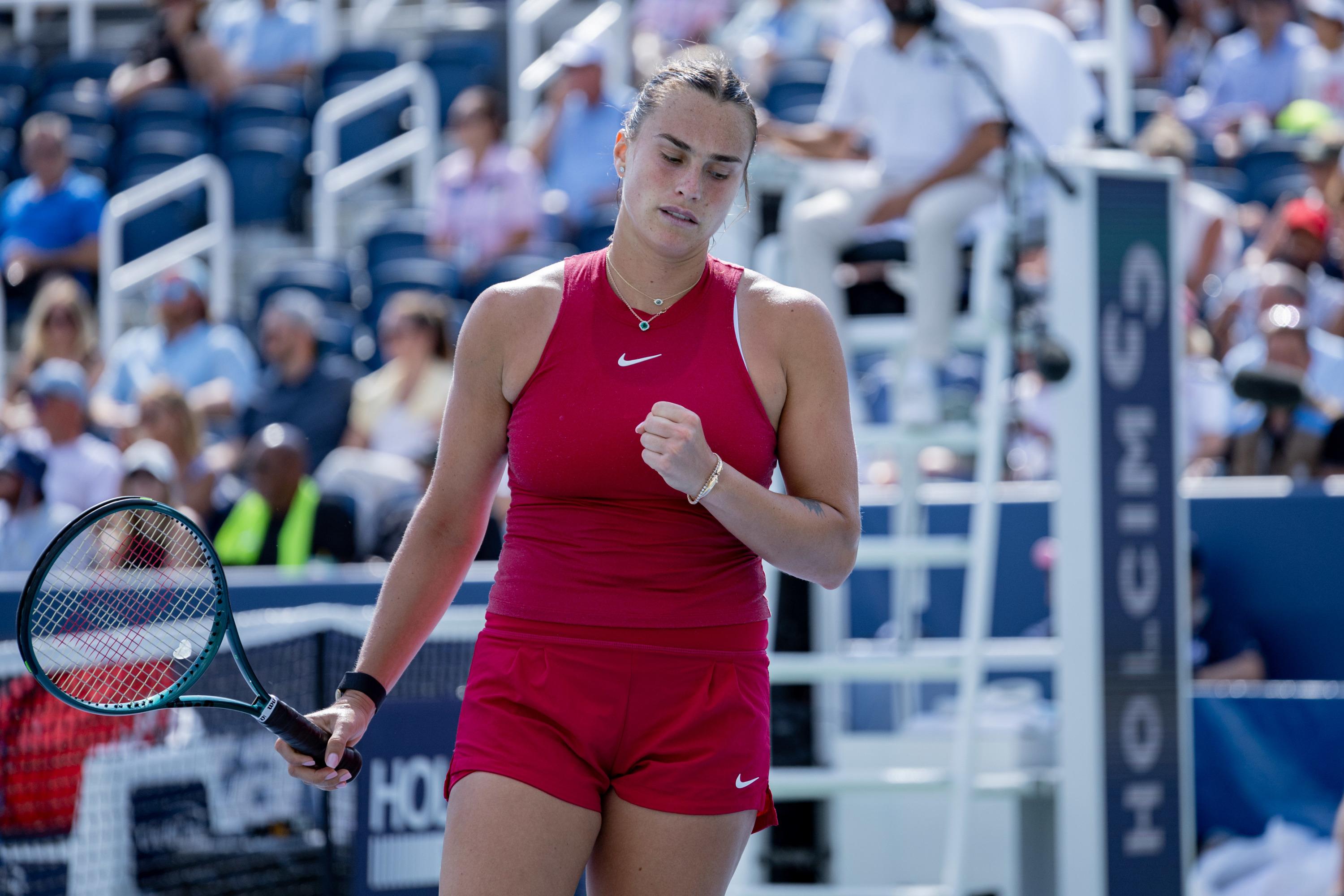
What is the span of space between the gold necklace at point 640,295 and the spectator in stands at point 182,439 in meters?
5.43

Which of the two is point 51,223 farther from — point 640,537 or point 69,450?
point 640,537

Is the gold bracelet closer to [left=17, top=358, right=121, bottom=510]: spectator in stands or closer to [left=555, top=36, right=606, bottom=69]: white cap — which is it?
[left=17, top=358, right=121, bottom=510]: spectator in stands

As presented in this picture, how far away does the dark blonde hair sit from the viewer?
2.46 meters

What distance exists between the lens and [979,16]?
5.67m

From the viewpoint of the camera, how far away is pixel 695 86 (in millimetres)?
2451

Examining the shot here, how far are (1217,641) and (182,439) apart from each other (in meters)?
4.46

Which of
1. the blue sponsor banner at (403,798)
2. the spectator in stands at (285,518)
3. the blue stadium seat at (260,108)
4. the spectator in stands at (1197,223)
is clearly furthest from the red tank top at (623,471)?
the blue stadium seat at (260,108)

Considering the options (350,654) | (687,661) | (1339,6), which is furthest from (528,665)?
(1339,6)

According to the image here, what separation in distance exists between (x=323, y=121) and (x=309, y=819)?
19.2 feet

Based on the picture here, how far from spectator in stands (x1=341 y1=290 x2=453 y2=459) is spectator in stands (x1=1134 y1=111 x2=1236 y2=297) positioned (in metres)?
3.34

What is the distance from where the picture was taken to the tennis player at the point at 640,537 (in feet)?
7.70

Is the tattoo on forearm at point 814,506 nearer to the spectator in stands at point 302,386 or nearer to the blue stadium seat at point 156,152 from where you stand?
the spectator in stands at point 302,386

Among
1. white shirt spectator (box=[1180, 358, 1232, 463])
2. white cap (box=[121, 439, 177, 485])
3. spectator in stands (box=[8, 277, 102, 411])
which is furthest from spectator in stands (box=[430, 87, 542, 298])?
white shirt spectator (box=[1180, 358, 1232, 463])

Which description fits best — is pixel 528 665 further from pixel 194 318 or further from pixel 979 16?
pixel 194 318
